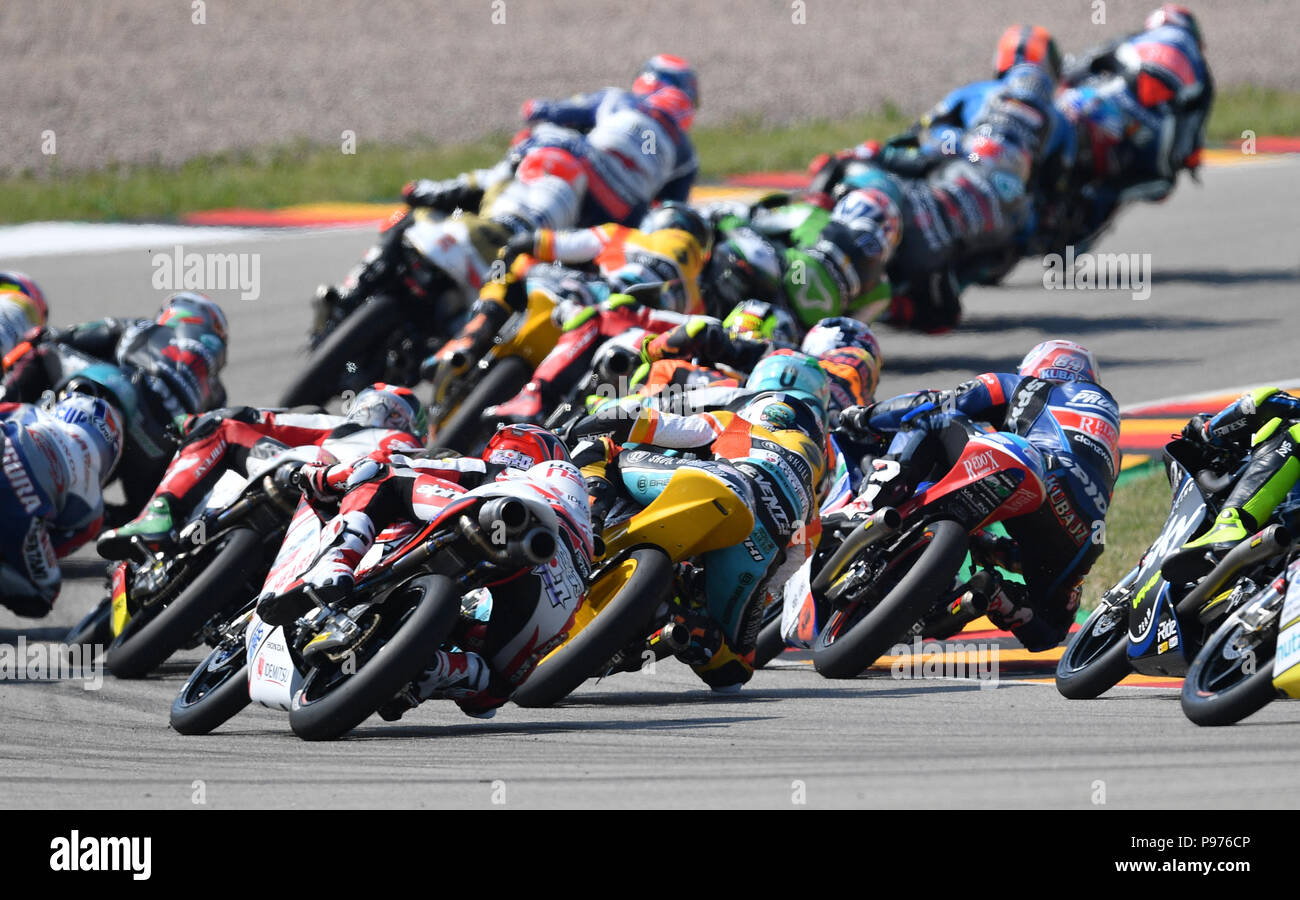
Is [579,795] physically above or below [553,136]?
Answer: below

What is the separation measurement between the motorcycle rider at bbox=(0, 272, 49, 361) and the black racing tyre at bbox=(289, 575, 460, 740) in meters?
5.51

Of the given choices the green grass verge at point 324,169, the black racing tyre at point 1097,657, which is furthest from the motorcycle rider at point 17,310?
the green grass verge at point 324,169

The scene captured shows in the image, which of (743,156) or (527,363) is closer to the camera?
(527,363)

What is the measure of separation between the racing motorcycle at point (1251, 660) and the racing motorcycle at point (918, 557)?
1.35 meters

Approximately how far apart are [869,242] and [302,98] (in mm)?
13826

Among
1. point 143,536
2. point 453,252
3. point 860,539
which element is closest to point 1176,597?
point 860,539

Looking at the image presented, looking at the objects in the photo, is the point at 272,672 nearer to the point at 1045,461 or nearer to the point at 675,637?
the point at 675,637

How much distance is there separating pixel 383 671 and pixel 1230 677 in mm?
2489

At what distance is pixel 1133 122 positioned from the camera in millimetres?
16766

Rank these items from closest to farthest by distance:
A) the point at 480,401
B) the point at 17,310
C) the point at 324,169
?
the point at 480,401 < the point at 17,310 < the point at 324,169

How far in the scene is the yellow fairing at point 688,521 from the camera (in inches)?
305
